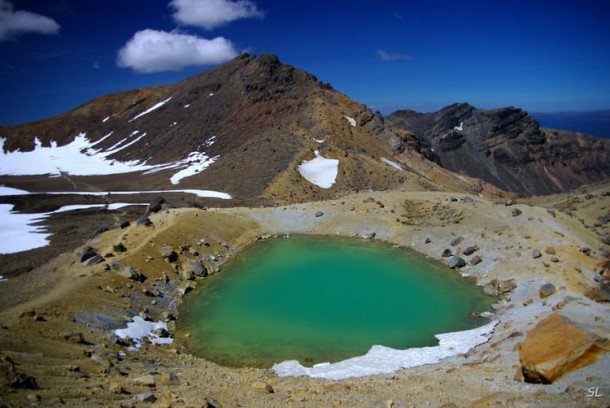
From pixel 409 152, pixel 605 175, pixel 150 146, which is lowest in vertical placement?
pixel 605 175

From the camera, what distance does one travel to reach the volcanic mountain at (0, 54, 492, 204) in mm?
52594

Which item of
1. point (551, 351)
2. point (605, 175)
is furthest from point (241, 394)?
point (605, 175)

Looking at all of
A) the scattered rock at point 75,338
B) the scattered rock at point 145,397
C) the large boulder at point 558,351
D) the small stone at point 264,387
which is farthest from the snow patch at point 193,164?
the large boulder at point 558,351

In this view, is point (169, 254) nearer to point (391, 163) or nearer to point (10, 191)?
point (391, 163)

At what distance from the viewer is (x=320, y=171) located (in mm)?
52344

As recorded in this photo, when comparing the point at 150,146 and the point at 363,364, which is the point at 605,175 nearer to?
the point at 150,146

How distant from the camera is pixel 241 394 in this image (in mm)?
13289

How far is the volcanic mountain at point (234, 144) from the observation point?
52.6 meters

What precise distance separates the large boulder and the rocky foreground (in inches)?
1.7

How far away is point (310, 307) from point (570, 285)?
14.0 meters

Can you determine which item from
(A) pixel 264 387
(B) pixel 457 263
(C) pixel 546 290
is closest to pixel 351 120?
(B) pixel 457 263

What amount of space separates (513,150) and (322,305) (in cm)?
14031

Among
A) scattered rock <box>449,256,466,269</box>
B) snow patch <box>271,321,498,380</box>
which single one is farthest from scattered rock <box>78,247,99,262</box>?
scattered rock <box>449,256,466,269</box>

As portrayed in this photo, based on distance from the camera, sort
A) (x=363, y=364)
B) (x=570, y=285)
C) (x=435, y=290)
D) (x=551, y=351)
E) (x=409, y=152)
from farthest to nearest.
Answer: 1. (x=409, y=152)
2. (x=435, y=290)
3. (x=570, y=285)
4. (x=363, y=364)
5. (x=551, y=351)
